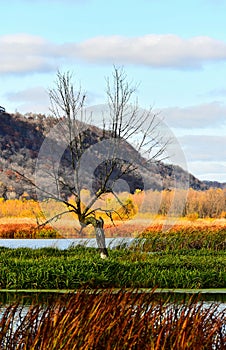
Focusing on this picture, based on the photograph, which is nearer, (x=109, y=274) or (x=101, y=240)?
(x=109, y=274)

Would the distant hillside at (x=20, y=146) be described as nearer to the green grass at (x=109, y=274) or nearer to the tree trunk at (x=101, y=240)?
the tree trunk at (x=101, y=240)

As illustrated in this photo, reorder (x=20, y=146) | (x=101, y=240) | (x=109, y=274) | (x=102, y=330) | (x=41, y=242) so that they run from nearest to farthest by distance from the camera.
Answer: (x=102, y=330)
(x=109, y=274)
(x=101, y=240)
(x=41, y=242)
(x=20, y=146)

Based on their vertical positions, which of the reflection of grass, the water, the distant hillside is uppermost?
the distant hillside

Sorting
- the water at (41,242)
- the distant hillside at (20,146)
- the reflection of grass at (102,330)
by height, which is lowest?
the water at (41,242)

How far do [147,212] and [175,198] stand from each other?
2.12 metres

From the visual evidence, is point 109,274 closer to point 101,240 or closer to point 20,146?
point 101,240

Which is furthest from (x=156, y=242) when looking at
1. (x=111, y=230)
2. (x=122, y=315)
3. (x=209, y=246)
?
(x=122, y=315)

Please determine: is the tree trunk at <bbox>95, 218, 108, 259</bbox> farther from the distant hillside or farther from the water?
the distant hillside

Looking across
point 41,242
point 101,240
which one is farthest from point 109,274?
point 41,242

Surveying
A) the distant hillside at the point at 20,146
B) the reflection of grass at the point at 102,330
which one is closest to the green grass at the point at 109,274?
the reflection of grass at the point at 102,330

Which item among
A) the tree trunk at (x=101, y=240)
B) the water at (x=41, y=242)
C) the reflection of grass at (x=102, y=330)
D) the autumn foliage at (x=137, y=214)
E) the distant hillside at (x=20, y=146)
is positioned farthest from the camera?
the distant hillside at (x=20, y=146)

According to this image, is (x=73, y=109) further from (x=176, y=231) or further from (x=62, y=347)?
(x=62, y=347)

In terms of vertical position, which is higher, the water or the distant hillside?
the distant hillside

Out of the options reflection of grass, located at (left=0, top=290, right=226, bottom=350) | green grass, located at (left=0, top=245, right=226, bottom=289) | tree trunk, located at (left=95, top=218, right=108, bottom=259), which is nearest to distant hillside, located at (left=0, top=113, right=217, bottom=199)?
tree trunk, located at (left=95, top=218, right=108, bottom=259)
